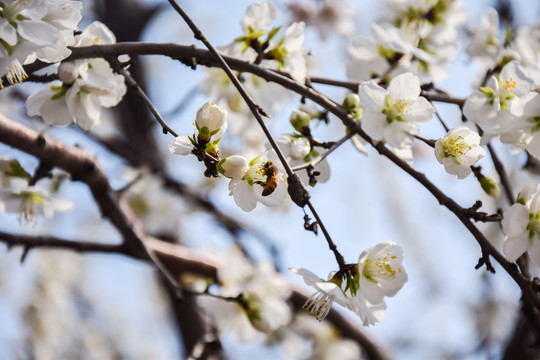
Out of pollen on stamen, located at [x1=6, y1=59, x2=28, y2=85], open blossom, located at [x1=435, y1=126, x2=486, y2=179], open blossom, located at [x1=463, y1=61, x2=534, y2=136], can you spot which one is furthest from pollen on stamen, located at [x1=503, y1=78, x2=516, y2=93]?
pollen on stamen, located at [x1=6, y1=59, x2=28, y2=85]

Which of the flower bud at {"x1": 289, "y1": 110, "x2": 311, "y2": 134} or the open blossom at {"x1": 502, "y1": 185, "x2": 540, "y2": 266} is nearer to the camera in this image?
the open blossom at {"x1": 502, "y1": 185, "x2": 540, "y2": 266}

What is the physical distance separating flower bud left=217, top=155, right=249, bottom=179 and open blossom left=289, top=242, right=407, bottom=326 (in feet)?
0.56

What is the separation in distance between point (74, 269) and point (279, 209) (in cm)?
249

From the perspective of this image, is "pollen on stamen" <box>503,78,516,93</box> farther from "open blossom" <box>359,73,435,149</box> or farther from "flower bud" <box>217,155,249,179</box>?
"flower bud" <box>217,155,249,179</box>

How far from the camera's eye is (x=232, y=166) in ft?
2.61

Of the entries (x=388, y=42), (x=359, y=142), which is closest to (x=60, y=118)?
(x=359, y=142)

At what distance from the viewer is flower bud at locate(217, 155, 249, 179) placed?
31.2 inches

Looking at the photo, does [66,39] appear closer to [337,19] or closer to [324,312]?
[324,312]

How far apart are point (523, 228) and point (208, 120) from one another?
550mm

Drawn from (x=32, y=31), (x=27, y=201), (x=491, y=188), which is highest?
(x=32, y=31)

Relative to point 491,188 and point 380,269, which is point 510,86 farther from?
point 380,269

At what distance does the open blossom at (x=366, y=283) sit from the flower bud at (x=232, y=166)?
6.7 inches

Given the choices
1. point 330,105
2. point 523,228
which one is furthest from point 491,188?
point 330,105

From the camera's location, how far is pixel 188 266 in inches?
66.4
